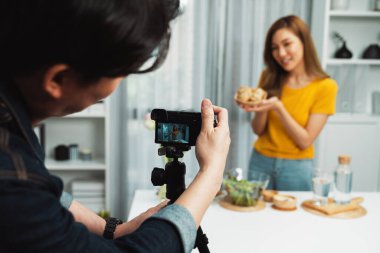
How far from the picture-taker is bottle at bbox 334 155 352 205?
172cm

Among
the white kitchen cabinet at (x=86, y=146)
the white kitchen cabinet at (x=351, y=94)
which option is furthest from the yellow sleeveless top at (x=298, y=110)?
the white kitchen cabinet at (x=86, y=146)

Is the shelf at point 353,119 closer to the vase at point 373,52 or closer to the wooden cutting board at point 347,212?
the vase at point 373,52

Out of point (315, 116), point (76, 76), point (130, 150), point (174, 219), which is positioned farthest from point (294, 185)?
point (76, 76)

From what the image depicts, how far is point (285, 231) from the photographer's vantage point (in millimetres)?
1479

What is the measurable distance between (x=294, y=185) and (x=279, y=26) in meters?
0.85

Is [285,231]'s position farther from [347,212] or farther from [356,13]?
[356,13]

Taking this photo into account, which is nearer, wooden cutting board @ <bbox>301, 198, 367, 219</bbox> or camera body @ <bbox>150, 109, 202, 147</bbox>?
camera body @ <bbox>150, 109, 202, 147</bbox>

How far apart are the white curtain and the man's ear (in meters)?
2.40

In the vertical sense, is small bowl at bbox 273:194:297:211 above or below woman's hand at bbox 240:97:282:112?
below

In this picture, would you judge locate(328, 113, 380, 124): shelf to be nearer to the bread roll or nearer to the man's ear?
the bread roll

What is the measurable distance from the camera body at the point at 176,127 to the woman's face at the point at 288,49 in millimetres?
1476

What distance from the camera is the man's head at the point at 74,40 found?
555 millimetres

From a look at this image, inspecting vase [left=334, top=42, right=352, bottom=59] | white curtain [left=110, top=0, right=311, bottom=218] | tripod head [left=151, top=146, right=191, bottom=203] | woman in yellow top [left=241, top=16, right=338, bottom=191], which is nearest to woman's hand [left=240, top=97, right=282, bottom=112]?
woman in yellow top [left=241, top=16, right=338, bottom=191]

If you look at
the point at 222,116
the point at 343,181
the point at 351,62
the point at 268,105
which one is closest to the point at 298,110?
the point at 268,105
